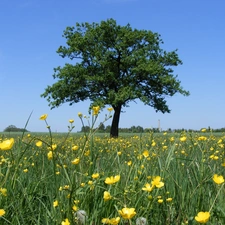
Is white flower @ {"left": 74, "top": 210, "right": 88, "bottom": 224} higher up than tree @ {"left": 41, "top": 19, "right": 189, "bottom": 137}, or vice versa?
tree @ {"left": 41, "top": 19, "right": 189, "bottom": 137}

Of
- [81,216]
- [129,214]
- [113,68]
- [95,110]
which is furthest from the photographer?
[113,68]

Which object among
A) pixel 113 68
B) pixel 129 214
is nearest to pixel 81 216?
pixel 129 214

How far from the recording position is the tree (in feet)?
95.8

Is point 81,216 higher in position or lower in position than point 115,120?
lower

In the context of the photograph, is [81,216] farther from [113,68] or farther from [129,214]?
[113,68]

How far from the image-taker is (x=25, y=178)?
3.51m

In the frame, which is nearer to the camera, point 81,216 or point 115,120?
point 81,216

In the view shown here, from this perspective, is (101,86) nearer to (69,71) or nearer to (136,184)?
(69,71)

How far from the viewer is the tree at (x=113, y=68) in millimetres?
29188

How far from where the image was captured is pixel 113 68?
30016 mm

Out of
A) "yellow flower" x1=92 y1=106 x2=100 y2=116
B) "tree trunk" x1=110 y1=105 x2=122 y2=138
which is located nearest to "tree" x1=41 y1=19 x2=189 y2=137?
"tree trunk" x1=110 y1=105 x2=122 y2=138

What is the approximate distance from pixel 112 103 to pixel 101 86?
2982mm

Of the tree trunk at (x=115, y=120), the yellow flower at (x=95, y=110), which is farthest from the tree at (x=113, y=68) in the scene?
the yellow flower at (x=95, y=110)

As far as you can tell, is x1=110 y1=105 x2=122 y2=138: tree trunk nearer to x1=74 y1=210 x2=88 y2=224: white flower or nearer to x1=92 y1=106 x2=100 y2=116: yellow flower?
x1=92 y1=106 x2=100 y2=116: yellow flower
